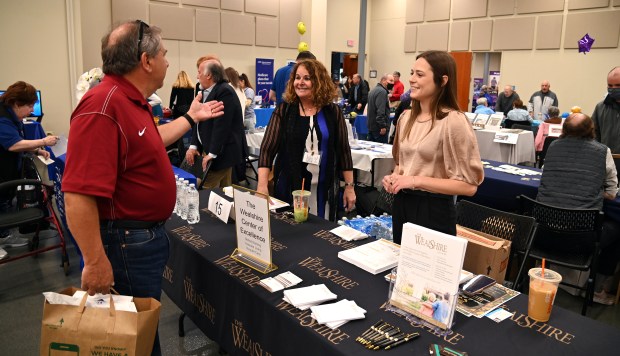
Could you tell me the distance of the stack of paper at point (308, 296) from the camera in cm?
142

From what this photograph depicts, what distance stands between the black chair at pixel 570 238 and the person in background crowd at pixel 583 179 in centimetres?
22

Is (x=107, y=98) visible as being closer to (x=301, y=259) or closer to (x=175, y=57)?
(x=301, y=259)

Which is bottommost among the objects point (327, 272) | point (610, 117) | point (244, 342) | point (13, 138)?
point (244, 342)

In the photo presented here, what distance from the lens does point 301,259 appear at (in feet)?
5.81

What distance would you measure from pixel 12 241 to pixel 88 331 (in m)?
3.24

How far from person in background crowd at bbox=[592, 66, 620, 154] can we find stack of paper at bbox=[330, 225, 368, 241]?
3203 millimetres

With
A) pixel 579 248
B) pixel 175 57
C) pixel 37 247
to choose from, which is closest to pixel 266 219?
pixel 579 248

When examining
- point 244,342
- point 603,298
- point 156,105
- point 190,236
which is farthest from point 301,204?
point 156,105

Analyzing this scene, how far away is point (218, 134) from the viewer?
3.49 m

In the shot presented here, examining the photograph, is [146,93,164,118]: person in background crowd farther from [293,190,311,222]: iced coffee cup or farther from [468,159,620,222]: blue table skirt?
[293,190,311,222]: iced coffee cup

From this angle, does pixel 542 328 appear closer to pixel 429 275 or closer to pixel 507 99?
pixel 429 275

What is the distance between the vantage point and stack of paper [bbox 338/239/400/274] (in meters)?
1.67

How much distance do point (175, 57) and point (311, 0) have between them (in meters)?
3.84

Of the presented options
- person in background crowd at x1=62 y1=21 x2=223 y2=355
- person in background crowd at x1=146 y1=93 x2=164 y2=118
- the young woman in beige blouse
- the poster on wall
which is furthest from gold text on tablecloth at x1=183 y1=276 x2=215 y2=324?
the poster on wall
